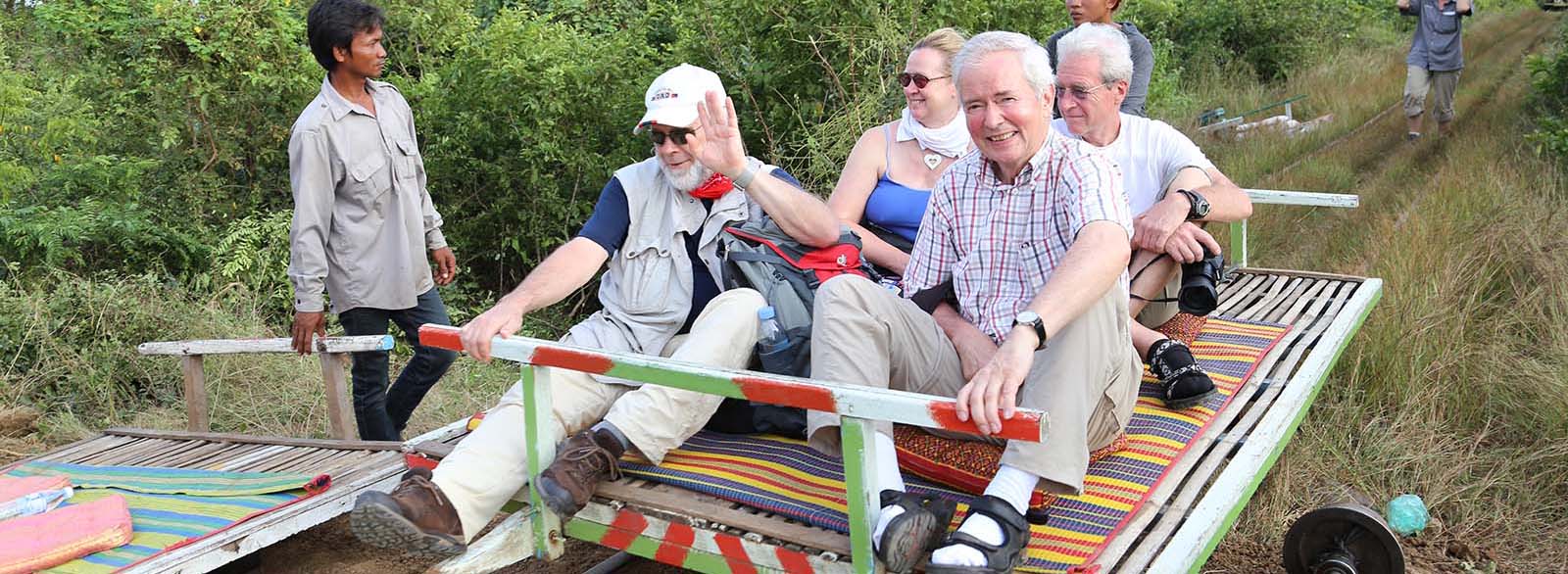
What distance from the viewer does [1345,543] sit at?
3.51 m

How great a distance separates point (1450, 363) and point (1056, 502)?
105 inches

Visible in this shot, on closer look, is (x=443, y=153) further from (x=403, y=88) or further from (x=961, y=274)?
(x=961, y=274)

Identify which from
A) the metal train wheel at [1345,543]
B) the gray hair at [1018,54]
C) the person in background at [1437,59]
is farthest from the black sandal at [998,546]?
the person in background at [1437,59]

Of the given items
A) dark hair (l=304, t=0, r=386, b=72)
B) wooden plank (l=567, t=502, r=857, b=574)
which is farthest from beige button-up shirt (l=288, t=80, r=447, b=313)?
wooden plank (l=567, t=502, r=857, b=574)

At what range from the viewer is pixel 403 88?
776 cm

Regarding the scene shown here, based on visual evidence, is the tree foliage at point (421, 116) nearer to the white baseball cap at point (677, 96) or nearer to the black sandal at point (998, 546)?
the white baseball cap at point (677, 96)

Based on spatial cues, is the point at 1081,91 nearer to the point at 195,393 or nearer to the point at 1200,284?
the point at 1200,284

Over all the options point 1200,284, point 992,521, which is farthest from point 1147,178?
point 992,521

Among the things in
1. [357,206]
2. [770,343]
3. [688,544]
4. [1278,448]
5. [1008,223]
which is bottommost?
[1278,448]

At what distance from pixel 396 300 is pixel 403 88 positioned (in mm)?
→ 3633

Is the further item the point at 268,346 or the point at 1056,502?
the point at 268,346

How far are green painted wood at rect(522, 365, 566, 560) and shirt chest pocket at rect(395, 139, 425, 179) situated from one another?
5.64 ft

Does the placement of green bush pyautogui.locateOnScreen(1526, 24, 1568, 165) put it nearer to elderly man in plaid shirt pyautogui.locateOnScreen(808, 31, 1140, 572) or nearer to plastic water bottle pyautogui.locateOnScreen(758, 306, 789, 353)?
elderly man in plaid shirt pyautogui.locateOnScreen(808, 31, 1140, 572)

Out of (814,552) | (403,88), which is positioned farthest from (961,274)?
(403,88)
